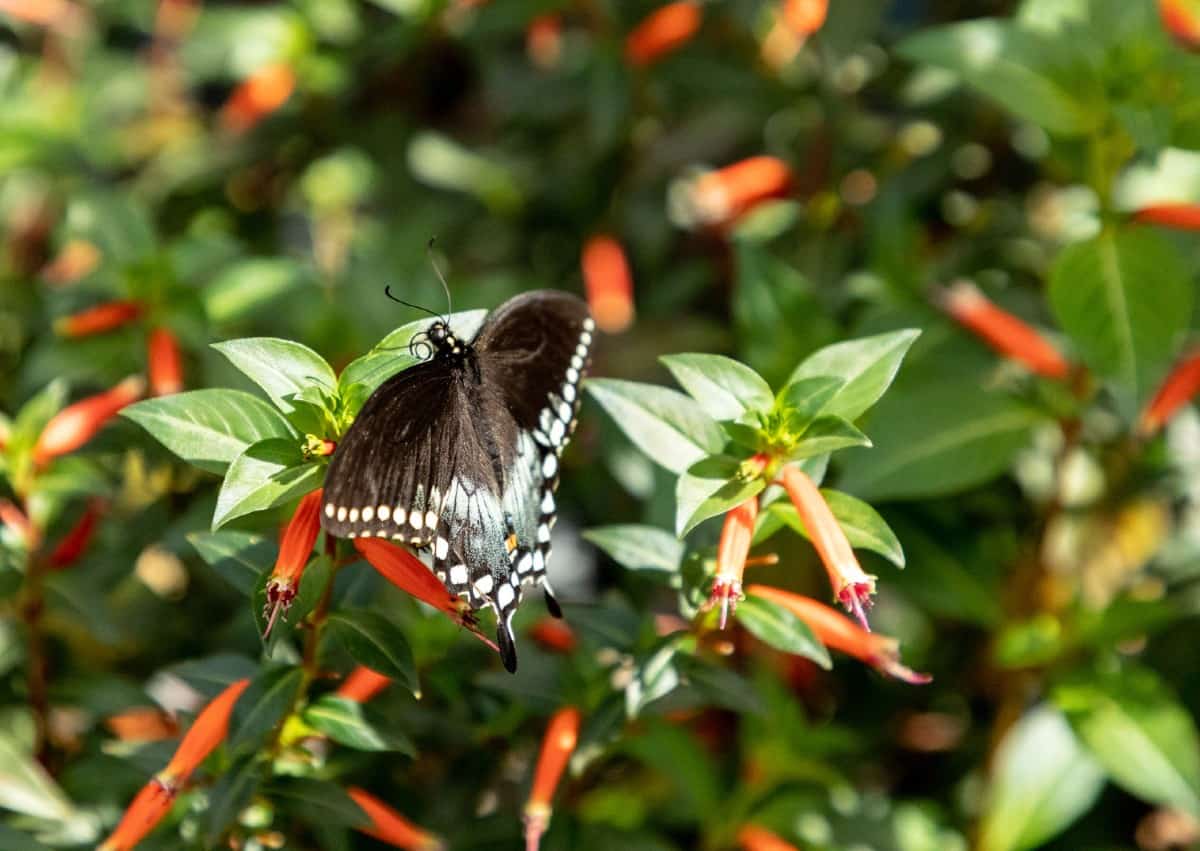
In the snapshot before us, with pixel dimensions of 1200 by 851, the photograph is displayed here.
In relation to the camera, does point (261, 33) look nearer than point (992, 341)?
No

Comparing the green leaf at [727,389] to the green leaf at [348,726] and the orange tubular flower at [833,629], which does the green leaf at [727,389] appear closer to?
the orange tubular flower at [833,629]

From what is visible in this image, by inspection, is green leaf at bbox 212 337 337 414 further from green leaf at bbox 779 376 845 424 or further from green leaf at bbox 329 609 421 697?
green leaf at bbox 779 376 845 424

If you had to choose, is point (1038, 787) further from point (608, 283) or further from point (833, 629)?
point (608, 283)

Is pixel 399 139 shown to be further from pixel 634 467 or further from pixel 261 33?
pixel 634 467

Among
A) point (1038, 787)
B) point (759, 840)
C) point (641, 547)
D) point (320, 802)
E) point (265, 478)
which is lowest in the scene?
point (1038, 787)

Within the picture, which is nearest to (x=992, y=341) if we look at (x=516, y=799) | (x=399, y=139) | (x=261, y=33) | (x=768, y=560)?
(x=768, y=560)

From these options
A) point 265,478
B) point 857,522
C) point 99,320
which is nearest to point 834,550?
point 857,522

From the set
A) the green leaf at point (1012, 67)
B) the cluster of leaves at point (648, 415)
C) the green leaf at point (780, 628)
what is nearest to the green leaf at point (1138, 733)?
the cluster of leaves at point (648, 415)
